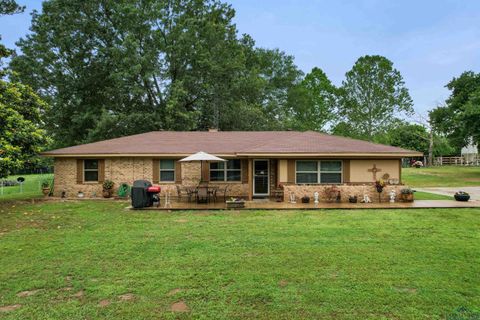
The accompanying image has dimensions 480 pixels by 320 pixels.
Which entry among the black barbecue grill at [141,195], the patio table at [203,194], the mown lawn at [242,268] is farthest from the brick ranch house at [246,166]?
the mown lawn at [242,268]

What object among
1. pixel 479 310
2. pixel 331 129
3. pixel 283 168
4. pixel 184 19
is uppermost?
pixel 184 19

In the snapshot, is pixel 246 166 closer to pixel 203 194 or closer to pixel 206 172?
pixel 206 172

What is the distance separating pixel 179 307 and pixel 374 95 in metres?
37.7

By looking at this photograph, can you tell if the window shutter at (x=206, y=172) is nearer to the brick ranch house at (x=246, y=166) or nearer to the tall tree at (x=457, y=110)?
the brick ranch house at (x=246, y=166)

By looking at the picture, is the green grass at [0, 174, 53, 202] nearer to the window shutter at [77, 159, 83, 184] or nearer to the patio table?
the window shutter at [77, 159, 83, 184]

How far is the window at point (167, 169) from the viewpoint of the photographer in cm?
1502

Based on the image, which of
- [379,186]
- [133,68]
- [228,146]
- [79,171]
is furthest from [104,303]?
[133,68]

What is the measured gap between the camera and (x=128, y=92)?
84.4ft

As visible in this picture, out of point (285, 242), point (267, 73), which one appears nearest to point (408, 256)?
point (285, 242)

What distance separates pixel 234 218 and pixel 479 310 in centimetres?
683

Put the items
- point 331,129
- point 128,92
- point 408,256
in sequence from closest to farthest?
point 408,256 → point 128,92 → point 331,129

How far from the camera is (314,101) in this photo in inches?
1575

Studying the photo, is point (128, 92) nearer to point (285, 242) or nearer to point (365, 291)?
point (285, 242)

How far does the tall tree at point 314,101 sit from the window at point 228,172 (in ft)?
77.8
